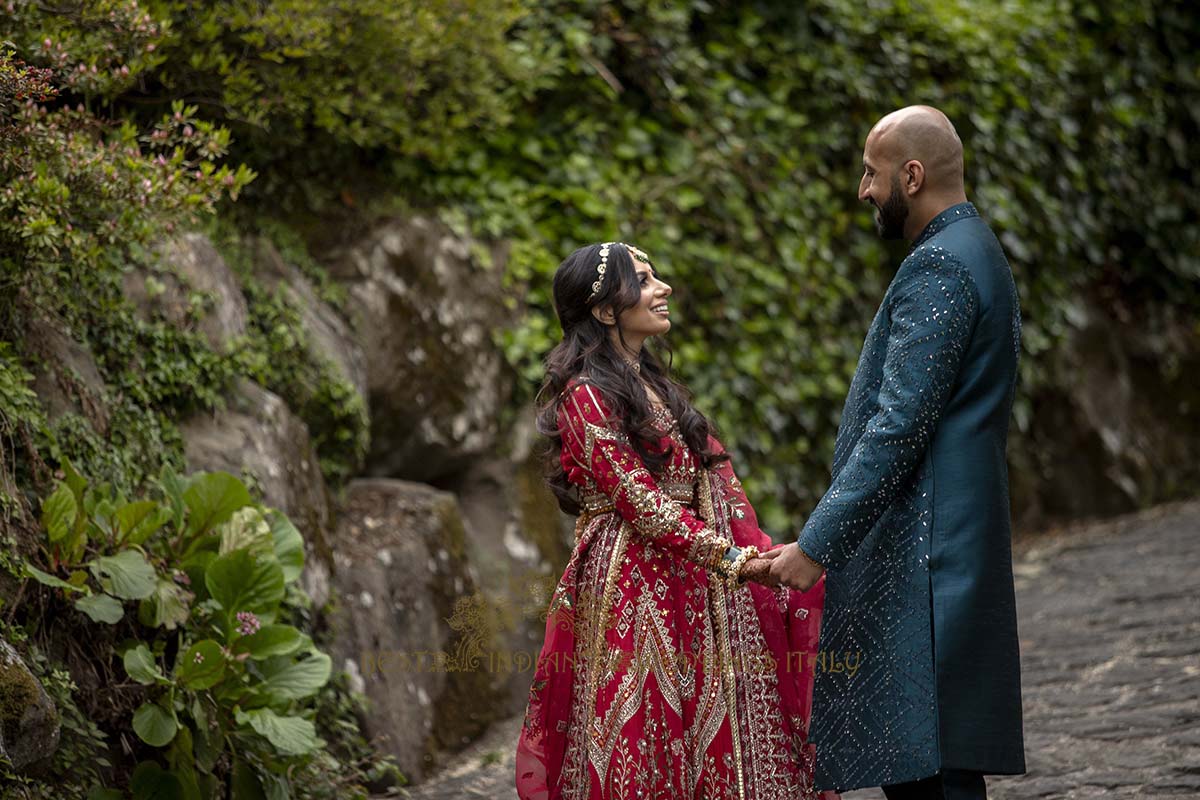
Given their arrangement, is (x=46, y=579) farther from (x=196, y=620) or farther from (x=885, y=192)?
(x=885, y=192)

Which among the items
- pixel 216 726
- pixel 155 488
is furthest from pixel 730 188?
pixel 216 726

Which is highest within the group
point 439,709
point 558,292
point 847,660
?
point 558,292

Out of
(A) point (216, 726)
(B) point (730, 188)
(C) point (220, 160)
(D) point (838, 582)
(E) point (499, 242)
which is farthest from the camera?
(B) point (730, 188)

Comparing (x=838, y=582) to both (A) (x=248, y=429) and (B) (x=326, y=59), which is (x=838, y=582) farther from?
(B) (x=326, y=59)

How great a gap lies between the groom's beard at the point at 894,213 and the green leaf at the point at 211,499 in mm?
1848

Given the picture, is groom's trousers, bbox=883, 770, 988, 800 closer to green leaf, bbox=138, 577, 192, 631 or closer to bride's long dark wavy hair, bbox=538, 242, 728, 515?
bride's long dark wavy hair, bbox=538, 242, 728, 515

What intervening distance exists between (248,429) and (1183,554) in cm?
505

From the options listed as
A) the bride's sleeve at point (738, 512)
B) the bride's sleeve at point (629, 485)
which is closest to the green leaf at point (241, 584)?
the bride's sleeve at point (629, 485)

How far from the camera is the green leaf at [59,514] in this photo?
3.14 meters

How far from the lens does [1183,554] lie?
268 inches

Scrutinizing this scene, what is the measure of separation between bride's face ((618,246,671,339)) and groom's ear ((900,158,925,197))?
2.23 feet

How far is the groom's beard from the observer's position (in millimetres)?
2871

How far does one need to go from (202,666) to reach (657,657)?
44.8 inches

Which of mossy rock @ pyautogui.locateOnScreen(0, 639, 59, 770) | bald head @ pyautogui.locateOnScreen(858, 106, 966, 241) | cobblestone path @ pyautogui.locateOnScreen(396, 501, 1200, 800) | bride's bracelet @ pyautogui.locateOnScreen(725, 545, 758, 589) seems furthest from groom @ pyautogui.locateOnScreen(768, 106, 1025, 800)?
mossy rock @ pyautogui.locateOnScreen(0, 639, 59, 770)
